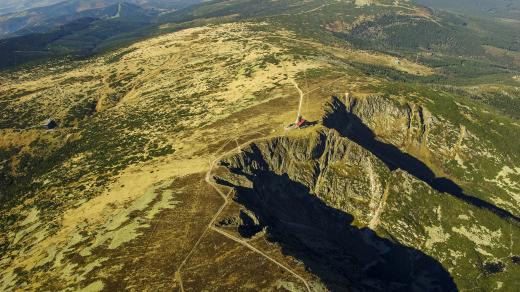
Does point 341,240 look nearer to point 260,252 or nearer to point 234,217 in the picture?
point 234,217

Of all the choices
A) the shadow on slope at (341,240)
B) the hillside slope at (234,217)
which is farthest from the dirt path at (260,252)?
the shadow on slope at (341,240)

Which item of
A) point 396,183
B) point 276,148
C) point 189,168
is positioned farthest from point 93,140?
point 396,183

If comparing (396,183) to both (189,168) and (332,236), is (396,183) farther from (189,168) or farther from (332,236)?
(189,168)

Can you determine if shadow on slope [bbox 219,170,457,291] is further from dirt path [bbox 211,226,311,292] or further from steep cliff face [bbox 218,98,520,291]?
dirt path [bbox 211,226,311,292]

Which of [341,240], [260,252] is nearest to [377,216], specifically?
[341,240]

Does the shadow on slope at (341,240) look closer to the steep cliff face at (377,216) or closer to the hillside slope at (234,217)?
the steep cliff face at (377,216)
